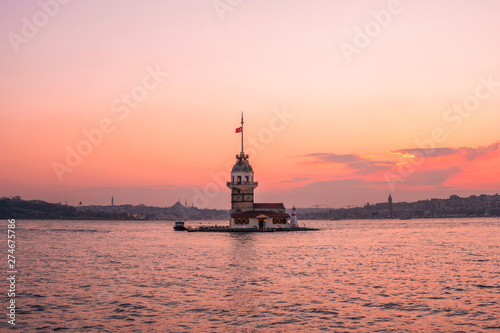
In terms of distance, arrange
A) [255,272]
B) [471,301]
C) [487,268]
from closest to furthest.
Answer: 1. [471,301]
2. [255,272]
3. [487,268]

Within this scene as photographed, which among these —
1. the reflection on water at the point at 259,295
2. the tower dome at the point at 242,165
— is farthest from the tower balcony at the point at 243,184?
the reflection on water at the point at 259,295

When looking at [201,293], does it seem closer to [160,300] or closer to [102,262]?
[160,300]

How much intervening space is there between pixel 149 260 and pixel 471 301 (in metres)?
37.9

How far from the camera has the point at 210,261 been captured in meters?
56.2

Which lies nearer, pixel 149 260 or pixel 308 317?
pixel 308 317

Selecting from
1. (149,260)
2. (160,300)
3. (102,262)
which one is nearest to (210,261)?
(149,260)

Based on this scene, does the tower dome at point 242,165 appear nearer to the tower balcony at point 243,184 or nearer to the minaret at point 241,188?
the minaret at point 241,188

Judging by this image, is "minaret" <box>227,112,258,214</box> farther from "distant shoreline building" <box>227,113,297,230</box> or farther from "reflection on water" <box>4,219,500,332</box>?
"reflection on water" <box>4,219,500,332</box>

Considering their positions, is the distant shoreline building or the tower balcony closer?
the distant shoreline building

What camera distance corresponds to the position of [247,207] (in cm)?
11600

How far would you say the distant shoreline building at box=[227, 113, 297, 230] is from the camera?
372ft

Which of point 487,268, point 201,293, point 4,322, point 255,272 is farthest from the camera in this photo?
point 487,268

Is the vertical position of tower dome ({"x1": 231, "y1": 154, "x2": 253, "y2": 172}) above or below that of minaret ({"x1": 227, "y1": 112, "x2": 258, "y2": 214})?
above

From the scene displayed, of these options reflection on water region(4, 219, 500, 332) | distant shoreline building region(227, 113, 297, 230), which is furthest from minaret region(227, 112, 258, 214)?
reflection on water region(4, 219, 500, 332)
